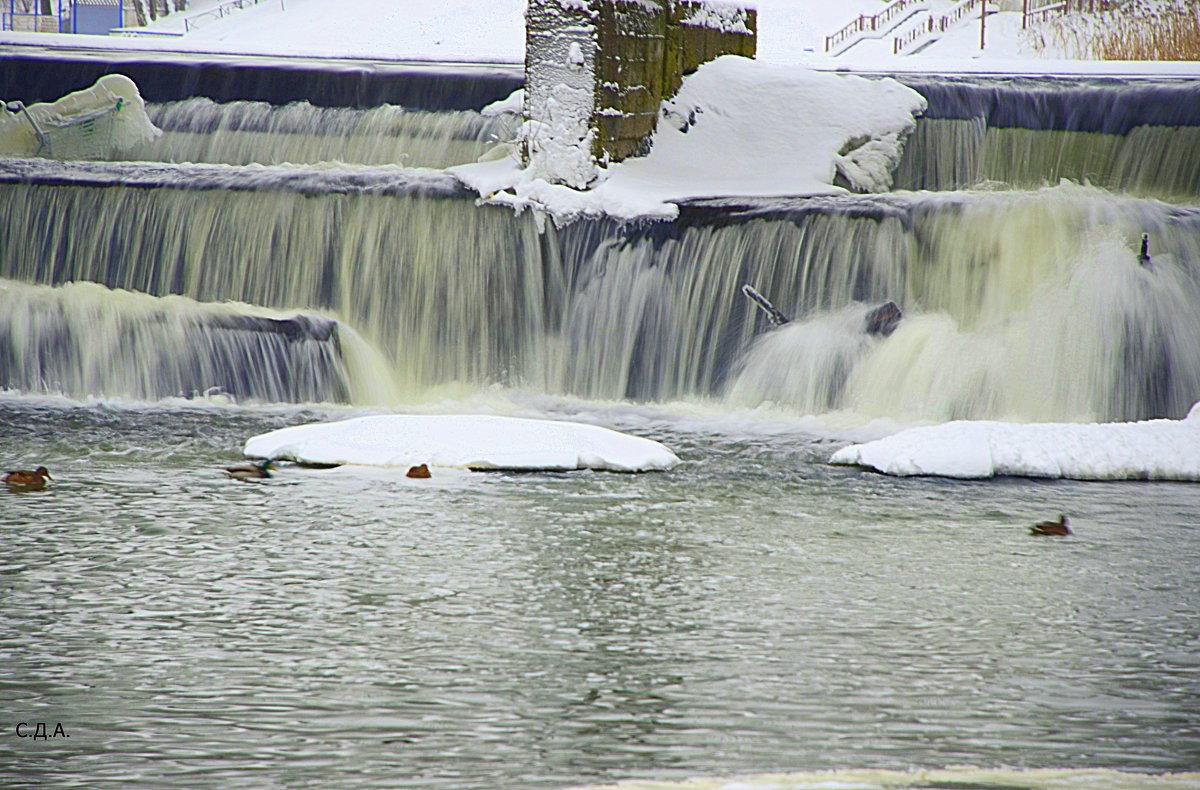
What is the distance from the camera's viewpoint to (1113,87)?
16.4m

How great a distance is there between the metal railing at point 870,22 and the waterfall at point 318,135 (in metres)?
28.4

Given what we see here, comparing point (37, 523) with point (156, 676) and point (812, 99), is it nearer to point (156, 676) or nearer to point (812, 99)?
point (156, 676)

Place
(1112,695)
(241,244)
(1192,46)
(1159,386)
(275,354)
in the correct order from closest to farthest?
1. (1112,695)
2. (1159,386)
3. (275,354)
4. (241,244)
5. (1192,46)

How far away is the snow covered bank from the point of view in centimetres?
1466

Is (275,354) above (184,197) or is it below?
below

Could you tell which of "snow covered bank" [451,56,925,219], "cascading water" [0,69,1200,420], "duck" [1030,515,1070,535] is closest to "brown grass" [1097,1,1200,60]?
"snow covered bank" [451,56,925,219]

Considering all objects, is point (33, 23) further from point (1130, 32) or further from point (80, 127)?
point (80, 127)

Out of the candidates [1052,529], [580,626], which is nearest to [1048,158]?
[1052,529]

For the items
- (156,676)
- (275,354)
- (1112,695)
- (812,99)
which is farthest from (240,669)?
(812,99)

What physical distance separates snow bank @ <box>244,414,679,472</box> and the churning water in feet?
1.02

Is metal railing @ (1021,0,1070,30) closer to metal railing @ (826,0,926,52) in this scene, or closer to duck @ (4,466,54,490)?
metal railing @ (826,0,926,52)

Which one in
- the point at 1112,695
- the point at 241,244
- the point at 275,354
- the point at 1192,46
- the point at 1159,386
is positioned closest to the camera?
the point at 1112,695

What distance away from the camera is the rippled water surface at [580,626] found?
4699 mm

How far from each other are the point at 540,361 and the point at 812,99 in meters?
4.86
